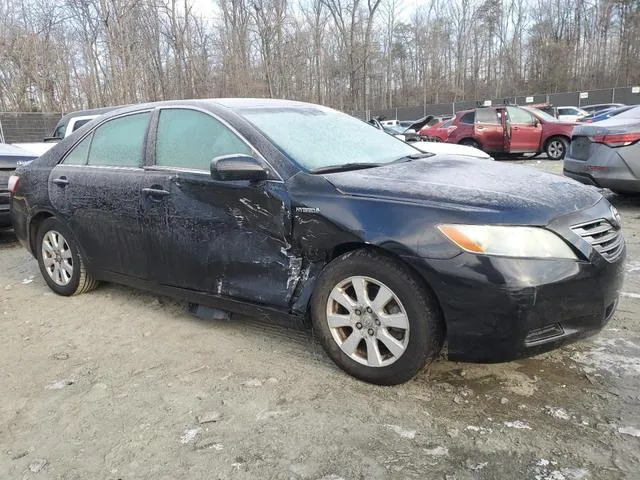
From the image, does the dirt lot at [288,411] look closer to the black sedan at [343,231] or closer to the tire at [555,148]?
the black sedan at [343,231]

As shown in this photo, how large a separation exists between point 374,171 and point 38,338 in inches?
101

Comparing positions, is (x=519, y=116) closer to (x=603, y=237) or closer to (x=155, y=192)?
(x=603, y=237)

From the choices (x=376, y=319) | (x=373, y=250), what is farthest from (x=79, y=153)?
(x=376, y=319)

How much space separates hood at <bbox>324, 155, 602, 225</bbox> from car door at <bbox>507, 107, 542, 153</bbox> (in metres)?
11.8

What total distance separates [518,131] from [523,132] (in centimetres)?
14

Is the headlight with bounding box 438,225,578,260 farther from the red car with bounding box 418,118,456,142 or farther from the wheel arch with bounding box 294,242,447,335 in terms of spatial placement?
the red car with bounding box 418,118,456,142

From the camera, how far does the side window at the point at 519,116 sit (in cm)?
1424

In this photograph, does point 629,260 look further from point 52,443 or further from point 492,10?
point 492,10

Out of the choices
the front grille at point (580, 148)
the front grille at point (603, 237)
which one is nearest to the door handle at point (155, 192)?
the front grille at point (603, 237)

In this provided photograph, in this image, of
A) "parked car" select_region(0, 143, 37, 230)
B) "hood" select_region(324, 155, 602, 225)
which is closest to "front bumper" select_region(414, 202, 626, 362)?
"hood" select_region(324, 155, 602, 225)

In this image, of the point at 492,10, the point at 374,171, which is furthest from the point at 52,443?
the point at 492,10

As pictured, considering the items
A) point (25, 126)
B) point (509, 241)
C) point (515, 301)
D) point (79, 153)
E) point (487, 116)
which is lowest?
point (515, 301)

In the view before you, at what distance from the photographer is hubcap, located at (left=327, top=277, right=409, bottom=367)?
2.64 metres

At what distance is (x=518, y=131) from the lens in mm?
14133
